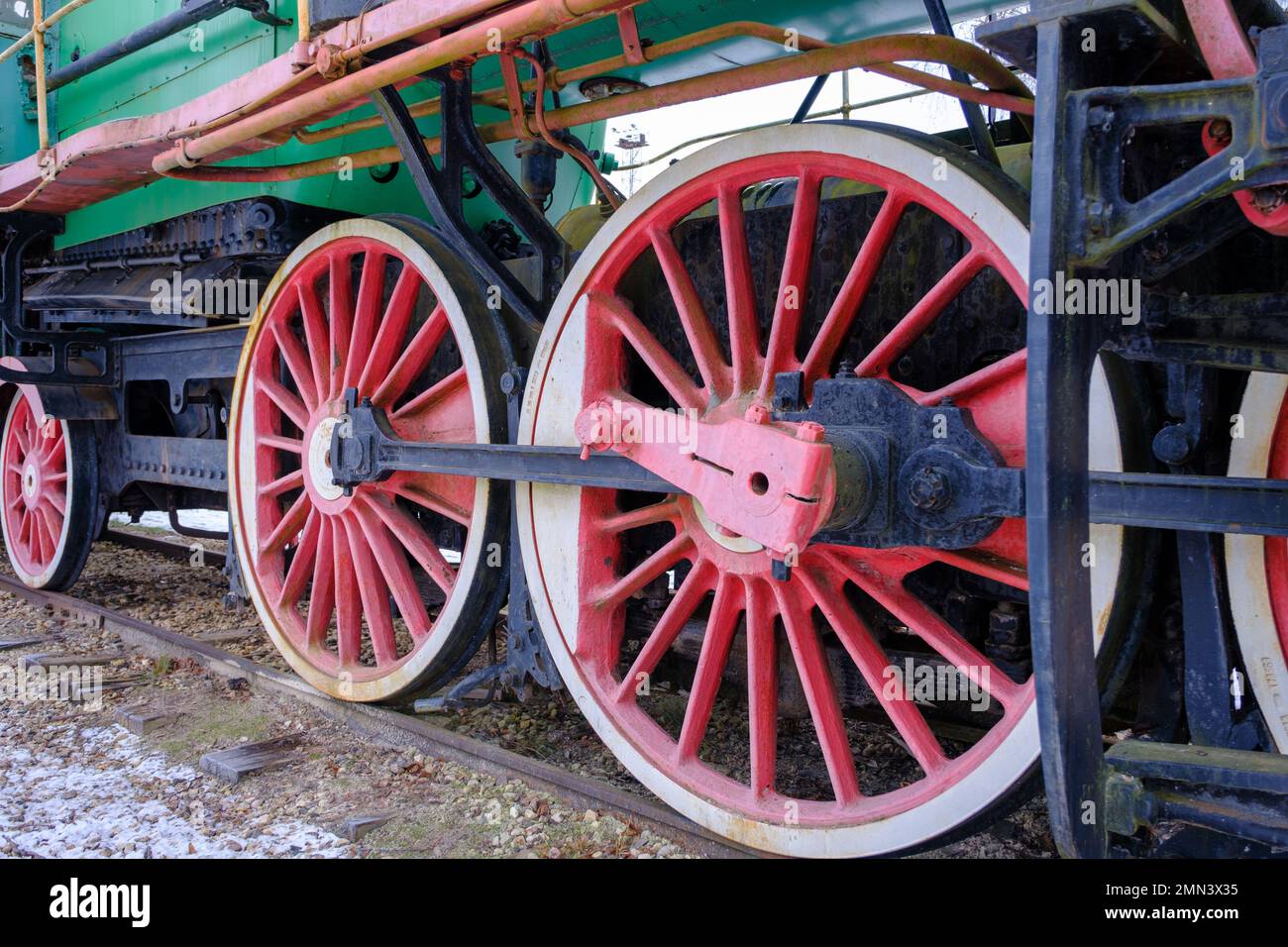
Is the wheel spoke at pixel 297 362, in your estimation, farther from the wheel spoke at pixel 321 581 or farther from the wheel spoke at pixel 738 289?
the wheel spoke at pixel 738 289

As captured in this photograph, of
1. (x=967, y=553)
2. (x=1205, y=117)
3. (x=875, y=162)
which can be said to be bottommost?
(x=967, y=553)

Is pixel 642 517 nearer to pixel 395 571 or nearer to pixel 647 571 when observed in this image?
pixel 647 571

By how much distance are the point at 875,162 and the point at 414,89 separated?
1.96m

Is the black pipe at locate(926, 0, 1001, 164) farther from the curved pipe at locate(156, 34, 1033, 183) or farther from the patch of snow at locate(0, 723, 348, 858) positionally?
the patch of snow at locate(0, 723, 348, 858)

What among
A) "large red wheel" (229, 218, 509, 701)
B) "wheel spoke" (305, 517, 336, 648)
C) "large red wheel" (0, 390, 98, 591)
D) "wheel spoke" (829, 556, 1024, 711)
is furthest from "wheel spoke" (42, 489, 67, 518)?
"wheel spoke" (829, 556, 1024, 711)

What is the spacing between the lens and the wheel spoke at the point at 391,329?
3250mm

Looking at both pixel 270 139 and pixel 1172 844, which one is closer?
pixel 1172 844

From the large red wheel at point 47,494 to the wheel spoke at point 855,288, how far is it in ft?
13.3

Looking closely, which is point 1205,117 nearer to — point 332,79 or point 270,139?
point 332,79

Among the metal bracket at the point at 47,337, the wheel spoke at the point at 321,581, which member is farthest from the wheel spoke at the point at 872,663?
the metal bracket at the point at 47,337

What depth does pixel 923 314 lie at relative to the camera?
83.4 inches

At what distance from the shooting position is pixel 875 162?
2102 mm

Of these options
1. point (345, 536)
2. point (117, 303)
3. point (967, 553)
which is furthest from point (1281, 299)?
point (117, 303)

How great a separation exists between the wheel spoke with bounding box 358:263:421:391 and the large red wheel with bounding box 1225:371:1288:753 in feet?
7.51
